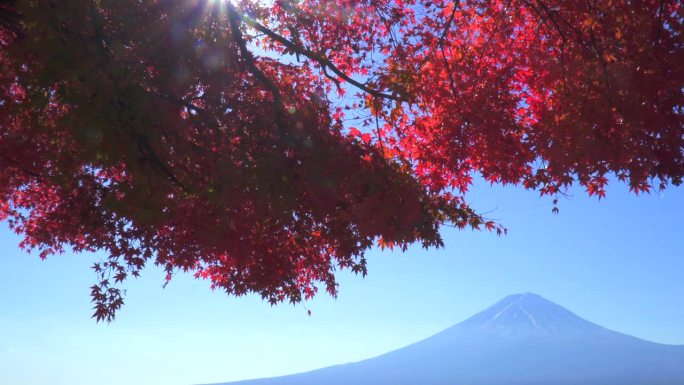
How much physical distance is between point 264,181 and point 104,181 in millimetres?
3991

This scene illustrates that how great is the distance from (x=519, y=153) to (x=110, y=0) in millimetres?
5850

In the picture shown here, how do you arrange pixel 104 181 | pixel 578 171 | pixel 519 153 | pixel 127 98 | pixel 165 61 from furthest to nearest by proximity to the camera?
pixel 104 181 < pixel 519 153 < pixel 578 171 < pixel 165 61 < pixel 127 98

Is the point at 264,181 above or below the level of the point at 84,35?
below

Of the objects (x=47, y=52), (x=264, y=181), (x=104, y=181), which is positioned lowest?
(x=264, y=181)

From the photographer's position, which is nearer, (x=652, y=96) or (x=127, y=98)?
(x=127, y=98)

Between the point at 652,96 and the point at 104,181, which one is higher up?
the point at 104,181

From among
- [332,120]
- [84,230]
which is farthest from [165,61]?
[84,230]

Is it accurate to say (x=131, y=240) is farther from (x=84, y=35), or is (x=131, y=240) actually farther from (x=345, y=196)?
(x=84, y=35)

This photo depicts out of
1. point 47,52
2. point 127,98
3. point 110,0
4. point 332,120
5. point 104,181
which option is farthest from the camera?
point 104,181

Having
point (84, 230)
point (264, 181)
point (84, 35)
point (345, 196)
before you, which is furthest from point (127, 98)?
point (84, 230)

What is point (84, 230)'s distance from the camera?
9477 millimetres

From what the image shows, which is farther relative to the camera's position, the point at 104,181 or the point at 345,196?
the point at 104,181

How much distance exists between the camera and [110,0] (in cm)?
580

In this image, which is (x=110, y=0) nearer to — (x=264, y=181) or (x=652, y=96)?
(x=264, y=181)
